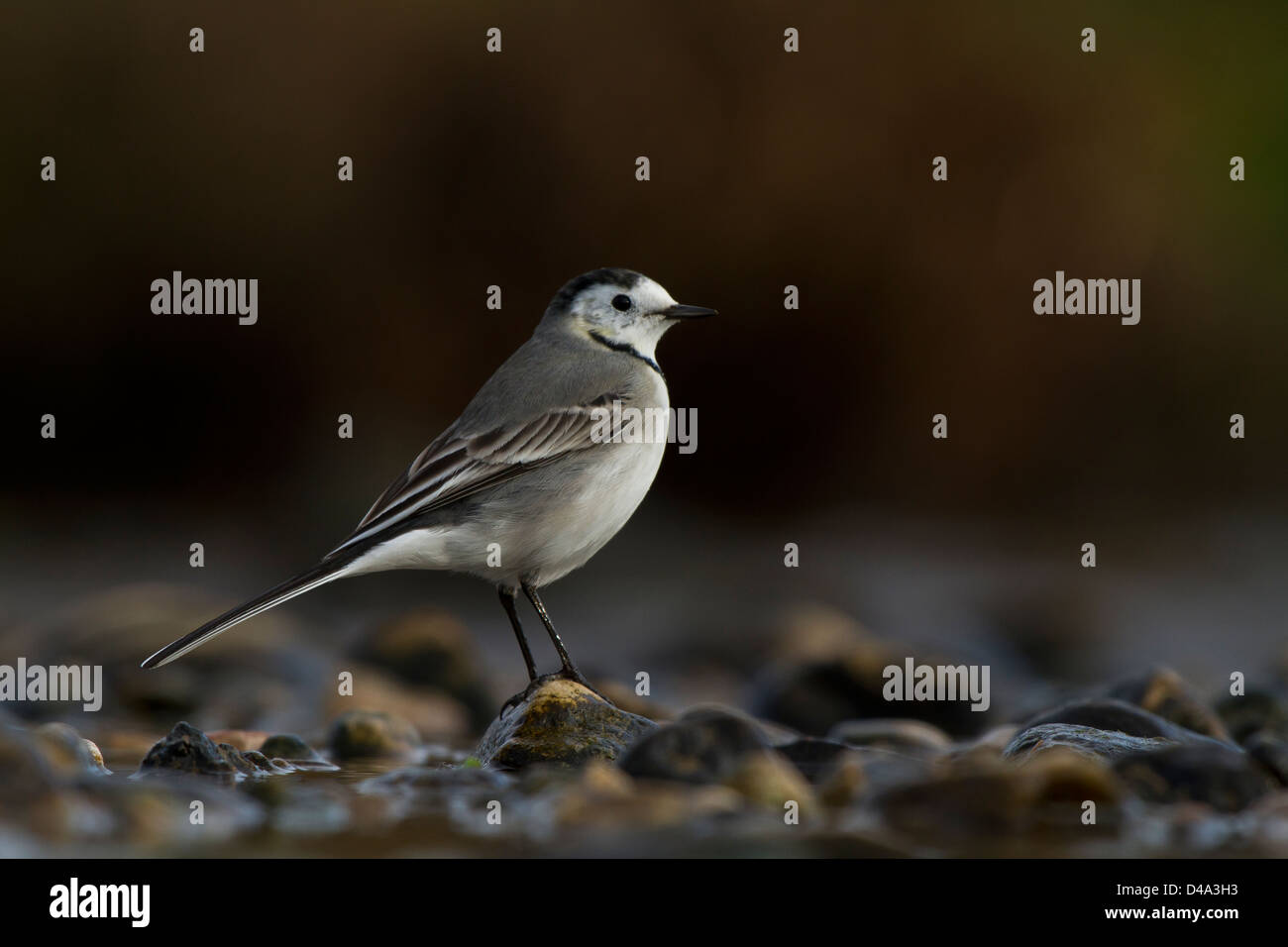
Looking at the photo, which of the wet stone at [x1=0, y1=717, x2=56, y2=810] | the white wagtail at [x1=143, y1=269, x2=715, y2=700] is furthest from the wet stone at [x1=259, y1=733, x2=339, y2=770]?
the wet stone at [x1=0, y1=717, x2=56, y2=810]

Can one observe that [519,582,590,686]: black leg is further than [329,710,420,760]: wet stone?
No

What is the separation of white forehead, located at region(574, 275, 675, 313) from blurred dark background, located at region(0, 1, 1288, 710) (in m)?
5.03

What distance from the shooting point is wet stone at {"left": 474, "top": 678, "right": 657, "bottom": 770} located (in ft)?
22.1

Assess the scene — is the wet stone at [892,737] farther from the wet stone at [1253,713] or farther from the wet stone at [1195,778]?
the wet stone at [1195,778]

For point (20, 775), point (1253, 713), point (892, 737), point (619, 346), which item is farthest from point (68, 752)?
point (1253, 713)

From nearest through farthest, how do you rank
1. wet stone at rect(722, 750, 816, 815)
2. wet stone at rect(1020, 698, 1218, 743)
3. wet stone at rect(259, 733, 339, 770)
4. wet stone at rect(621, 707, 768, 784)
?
wet stone at rect(722, 750, 816, 815) < wet stone at rect(621, 707, 768, 784) < wet stone at rect(1020, 698, 1218, 743) < wet stone at rect(259, 733, 339, 770)

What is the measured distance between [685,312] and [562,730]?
2605mm

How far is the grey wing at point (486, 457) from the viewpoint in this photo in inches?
291

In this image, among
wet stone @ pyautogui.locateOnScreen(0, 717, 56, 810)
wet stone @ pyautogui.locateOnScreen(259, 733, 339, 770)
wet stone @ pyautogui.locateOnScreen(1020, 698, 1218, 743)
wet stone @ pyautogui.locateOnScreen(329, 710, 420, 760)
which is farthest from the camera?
wet stone @ pyautogui.locateOnScreen(329, 710, 420, 760)

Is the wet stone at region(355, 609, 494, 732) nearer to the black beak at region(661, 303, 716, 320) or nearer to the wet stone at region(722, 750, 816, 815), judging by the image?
the black beak at region(661, 303, 716, 320)

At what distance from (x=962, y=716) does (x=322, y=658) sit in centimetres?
428

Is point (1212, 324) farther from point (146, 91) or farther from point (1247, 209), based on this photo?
point (146, 91)

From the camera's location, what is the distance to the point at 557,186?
13.8 m

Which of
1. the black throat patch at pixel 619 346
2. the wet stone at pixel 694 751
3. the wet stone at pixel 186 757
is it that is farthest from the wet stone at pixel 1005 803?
the black throat patch at pixel 619 346
